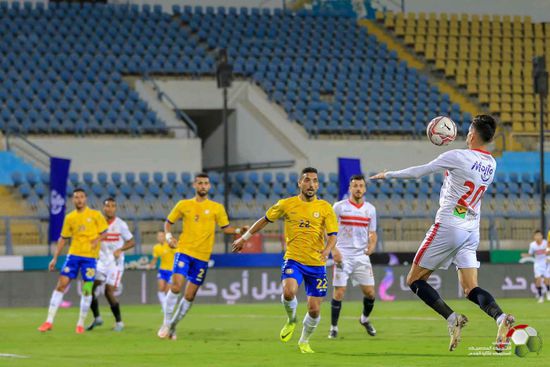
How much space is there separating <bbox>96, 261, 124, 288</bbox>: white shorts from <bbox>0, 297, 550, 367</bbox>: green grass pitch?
891mm

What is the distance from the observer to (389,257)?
34562 millimetres

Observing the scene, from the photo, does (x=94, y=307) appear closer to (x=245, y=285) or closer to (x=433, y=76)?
(x=245, y=285)

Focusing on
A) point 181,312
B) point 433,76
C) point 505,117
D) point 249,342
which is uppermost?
point 433,76

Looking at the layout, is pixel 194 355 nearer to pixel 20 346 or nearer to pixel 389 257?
pixel 20 346

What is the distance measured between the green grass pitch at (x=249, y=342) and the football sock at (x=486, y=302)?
504 mm

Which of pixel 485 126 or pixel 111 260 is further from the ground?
pixel 485 126

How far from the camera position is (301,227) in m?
15.1

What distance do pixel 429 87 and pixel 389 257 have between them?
14733mm

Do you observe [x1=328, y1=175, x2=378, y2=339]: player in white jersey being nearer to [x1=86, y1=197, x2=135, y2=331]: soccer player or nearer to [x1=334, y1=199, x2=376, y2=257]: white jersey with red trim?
[x1=334, y1=199, x2=376, y2=257]: white jersey with red trim

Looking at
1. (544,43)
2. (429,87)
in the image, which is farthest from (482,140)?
(544,43)

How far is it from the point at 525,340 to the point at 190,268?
7.38 meters

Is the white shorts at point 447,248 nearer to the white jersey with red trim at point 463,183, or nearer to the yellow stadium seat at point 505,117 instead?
the white jersey with red trim at point 463,183

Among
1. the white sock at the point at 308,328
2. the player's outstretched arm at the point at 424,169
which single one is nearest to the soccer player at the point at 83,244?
the white sock at the point at 308,328

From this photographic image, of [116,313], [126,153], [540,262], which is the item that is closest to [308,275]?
[116,313]
